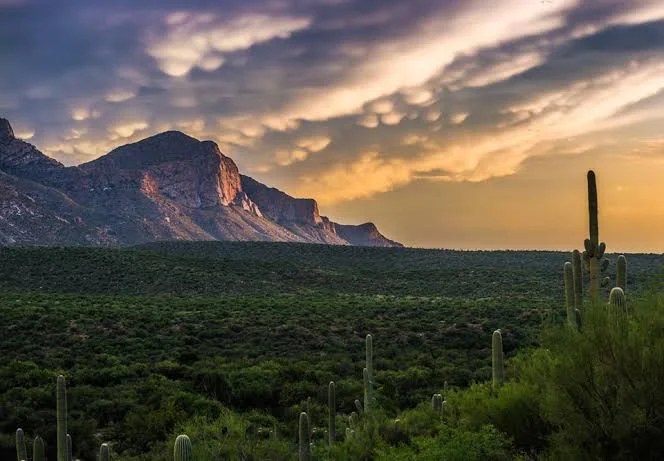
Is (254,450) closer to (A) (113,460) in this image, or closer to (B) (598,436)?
(A) (113,460)

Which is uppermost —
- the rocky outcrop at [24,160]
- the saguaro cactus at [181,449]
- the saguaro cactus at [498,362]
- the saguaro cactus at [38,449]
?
the rocky outcrop at [24,160]

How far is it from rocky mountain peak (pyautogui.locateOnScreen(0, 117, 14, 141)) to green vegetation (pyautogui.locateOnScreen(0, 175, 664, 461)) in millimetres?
127510

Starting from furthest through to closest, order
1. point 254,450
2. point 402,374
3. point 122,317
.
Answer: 1. point 122,317
2. point 402,374
3. point 254,450

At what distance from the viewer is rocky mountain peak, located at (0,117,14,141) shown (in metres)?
185

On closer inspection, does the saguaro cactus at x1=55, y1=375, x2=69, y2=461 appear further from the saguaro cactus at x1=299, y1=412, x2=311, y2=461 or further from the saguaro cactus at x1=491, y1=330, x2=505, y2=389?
the saguaro cactus at x1=491, y1=330, x2=505, y2=389

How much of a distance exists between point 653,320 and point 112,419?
66.2ft

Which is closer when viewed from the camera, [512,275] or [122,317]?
[122,317]

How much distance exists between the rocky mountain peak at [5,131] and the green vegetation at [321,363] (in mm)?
127510

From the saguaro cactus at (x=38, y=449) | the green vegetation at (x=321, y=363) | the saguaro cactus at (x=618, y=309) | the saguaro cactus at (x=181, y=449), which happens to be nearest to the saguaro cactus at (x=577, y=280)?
the green vegetation at (x=321, y=363)

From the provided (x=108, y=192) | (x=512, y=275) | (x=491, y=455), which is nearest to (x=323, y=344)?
(x=491, y=455)

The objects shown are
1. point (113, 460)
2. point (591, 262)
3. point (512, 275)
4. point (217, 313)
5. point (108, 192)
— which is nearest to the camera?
point (591, 262)

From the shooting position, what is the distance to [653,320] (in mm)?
10234

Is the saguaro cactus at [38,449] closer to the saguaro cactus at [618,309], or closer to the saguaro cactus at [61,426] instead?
A: the saguaro cactus at [61,426]

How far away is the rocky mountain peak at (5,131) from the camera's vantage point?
185375mm
